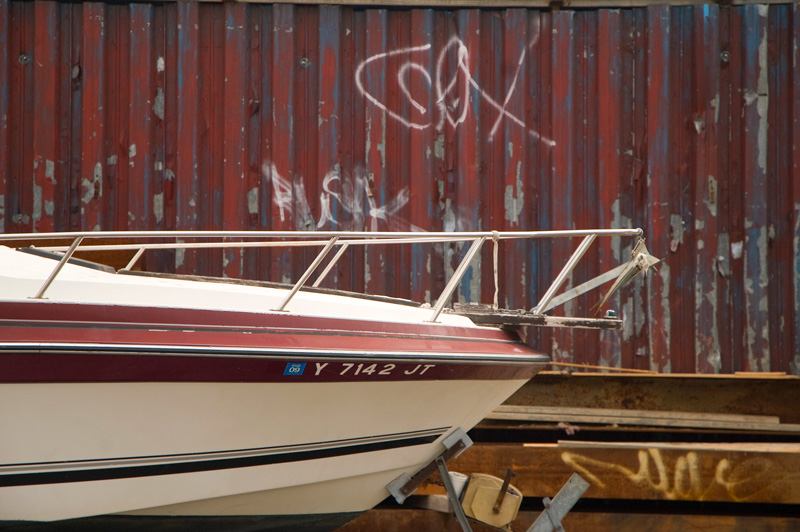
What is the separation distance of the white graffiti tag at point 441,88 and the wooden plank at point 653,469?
2046 mm

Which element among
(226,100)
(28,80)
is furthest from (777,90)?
(28,80)

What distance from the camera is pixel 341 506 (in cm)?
318

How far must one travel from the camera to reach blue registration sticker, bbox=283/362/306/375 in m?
2.72

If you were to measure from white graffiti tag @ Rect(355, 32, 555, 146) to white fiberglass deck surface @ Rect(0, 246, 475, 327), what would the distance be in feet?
5.94

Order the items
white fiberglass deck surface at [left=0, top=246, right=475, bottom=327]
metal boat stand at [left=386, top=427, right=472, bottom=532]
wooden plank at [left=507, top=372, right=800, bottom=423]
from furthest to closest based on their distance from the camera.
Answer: wooden plank at [left=507, top=372, right=800, bottom=423], metal boat stand at [left=386, top=427, right=472, bottom=532], white fiberglass deck surface at [left=0, top=246, right=475, bottom=327]

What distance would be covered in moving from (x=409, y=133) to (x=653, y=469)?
8.27 ft

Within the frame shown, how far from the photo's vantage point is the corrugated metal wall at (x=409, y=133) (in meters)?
4.54

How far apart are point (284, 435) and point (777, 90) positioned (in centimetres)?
385

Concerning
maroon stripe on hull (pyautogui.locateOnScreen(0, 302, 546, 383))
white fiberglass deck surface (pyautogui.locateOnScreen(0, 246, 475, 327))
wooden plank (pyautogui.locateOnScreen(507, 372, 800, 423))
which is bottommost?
wooden plank (pyautogui.locateOnScreen(507, 372, 800, 423))

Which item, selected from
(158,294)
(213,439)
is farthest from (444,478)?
(158,294)

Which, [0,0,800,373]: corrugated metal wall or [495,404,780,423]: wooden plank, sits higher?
[0,0,800,373]: corrugated metal wall

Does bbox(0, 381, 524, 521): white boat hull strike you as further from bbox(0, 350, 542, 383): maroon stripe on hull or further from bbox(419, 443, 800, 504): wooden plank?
bbox(419, 443, 800, 504): wooden plank

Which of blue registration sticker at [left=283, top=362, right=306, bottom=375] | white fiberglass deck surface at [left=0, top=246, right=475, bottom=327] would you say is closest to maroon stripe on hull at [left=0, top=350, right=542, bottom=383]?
blue registration sticker at [left=283, top=362, right=306, bottom=375]

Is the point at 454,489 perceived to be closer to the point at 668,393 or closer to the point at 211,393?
the point at 211,393
